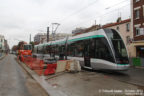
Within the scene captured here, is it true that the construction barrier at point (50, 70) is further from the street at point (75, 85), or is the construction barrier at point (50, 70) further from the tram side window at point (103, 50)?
the tram side window at point (103, 50)

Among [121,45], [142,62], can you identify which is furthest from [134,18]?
[121,45]

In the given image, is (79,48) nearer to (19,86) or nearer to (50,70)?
(50,70)

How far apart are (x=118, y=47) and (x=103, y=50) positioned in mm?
1118

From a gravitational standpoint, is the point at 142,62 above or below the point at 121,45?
below

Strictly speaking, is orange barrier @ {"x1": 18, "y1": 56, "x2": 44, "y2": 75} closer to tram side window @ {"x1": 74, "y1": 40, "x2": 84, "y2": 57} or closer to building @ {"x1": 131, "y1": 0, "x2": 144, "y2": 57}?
tram side window @ {"x1": 74, "y1": 40, "x2": 84, "y2": 57}

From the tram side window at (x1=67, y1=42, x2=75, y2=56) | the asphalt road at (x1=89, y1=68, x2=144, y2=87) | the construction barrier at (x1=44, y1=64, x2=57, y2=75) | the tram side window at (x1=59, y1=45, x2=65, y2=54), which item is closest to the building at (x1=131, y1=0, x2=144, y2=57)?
the tram side window at (x1=67, y1=42, x2=75, y2=56)

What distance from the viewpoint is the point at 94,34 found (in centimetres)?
1191

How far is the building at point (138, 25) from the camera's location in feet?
73.3

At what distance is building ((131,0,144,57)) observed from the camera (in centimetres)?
2233

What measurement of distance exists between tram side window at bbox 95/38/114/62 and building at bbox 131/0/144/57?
14.2m

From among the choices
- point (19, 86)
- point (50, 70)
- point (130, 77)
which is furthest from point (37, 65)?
point (130, 77)

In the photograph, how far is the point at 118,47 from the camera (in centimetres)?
1041

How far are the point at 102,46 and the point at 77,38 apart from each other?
173 inches

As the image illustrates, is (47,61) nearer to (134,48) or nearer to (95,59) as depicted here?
(95,59)
